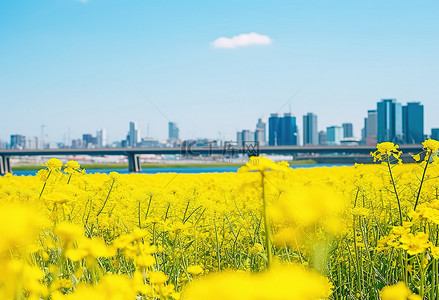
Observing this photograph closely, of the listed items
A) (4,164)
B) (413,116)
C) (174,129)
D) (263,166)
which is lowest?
(4,164)

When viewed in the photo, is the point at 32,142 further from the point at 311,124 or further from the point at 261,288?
the point at 261,288

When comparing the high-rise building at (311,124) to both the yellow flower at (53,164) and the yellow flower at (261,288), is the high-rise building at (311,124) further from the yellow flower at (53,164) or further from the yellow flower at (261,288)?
the yellow flower at (261,288)

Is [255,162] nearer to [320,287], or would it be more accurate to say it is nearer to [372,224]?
[320,287]

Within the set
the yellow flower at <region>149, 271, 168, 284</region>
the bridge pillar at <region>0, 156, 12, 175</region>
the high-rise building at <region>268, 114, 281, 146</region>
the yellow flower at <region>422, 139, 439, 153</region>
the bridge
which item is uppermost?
the high-rise building at <region>268, 114, 281, 146</region>

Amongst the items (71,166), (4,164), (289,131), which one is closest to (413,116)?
(289,131)

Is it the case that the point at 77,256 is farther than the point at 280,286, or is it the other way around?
the point at 77,256

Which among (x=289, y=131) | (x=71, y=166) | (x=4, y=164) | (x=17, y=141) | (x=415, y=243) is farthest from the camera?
(x=17, y=141)

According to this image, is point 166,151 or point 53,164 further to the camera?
point 166,151

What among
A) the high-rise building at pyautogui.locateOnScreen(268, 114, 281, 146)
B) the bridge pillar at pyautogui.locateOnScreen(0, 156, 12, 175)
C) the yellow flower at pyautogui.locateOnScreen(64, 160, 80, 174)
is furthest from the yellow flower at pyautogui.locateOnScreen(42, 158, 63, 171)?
the bridge pillar at pyautogui.locateOnScreen(0, 156, 12, 175)

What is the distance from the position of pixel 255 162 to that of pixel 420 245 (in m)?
0.97

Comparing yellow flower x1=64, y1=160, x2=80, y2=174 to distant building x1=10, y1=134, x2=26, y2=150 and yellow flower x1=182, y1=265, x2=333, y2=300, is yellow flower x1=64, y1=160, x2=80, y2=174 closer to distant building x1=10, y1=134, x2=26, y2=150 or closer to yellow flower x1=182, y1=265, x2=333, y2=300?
yellow flower x1=182, y1=265, x2=333, y2=300

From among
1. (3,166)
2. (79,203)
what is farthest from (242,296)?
(3,166)

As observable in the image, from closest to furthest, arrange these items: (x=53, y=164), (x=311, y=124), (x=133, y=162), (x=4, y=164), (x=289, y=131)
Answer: (x=53, y=164) < (x=289, y=131) < (x=133, y=162) < (x=4, y=164) < (x=311, y=124)

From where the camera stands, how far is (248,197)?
5930 mm
